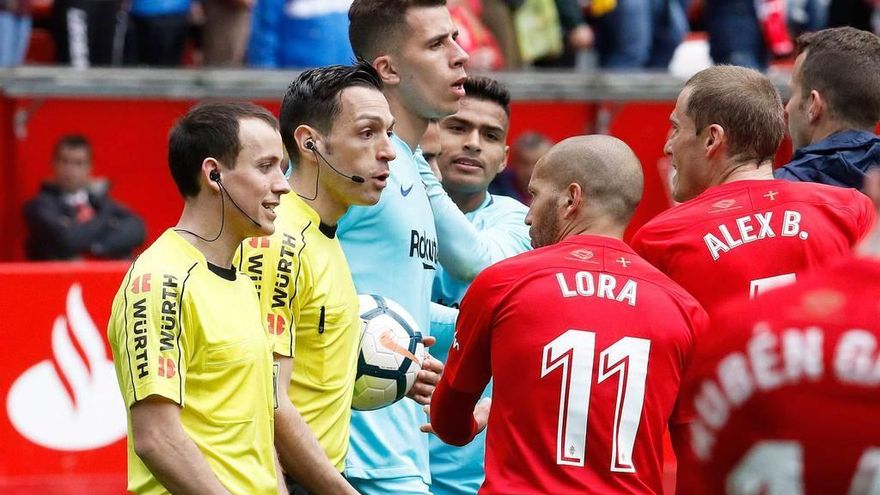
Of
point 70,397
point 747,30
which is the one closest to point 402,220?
point 70,397

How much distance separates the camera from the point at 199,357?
4969 mm

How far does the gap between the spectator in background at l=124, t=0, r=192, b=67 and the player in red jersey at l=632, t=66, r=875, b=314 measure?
8.33m

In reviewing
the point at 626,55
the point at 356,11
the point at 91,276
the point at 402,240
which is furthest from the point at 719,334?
the point at 626,55

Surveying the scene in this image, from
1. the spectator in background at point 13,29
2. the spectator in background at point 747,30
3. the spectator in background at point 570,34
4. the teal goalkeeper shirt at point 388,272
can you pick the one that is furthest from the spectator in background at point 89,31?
the teal goalkeeper shirt at point 388,272

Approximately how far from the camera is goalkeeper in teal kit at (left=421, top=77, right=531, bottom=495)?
22.4ft

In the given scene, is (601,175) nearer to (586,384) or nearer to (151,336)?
(586,384)

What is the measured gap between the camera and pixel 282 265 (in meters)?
5.59

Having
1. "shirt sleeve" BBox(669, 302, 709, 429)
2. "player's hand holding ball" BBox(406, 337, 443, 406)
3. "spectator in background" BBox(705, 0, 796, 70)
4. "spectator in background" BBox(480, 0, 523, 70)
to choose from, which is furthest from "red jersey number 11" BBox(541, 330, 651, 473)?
"spectator in background" BBox(705, 0, 796, 70)

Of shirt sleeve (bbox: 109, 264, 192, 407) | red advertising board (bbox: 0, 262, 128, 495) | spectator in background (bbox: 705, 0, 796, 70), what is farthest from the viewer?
spectator in background (bbox: 705, 0, 796, 70)

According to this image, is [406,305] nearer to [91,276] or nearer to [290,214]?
[290,214]

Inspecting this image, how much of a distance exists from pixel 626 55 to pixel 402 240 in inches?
364

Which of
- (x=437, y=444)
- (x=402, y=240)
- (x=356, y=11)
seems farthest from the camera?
(x=437, y=444)

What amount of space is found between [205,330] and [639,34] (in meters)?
10.7

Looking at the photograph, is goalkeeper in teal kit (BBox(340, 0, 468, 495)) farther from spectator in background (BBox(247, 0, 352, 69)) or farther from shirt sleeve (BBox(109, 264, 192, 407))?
spectator in background (BBox(247, 0, 352, 69))
